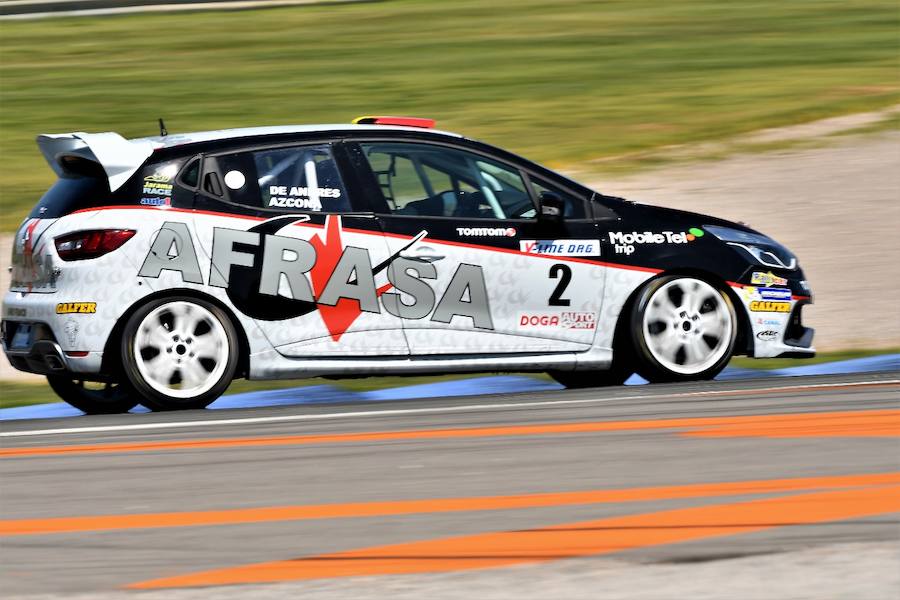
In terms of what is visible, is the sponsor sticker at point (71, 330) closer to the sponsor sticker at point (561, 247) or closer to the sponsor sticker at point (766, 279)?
the sponsor sticker at point (561, 247)

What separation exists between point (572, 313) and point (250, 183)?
1887 mm

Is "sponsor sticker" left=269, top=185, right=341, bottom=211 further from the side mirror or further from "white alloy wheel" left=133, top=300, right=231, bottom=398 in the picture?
the side mirror

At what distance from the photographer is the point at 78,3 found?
27359 mm

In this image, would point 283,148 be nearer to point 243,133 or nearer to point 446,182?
point 243,133

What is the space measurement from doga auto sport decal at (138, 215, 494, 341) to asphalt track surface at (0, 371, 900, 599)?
532 millimetres

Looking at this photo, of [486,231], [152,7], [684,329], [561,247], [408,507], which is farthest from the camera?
[152,7]

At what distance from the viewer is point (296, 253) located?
862cm

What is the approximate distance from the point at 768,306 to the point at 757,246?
355 mm

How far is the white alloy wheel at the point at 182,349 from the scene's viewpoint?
27.7 feet

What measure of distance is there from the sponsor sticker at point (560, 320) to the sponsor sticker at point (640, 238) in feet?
1.32

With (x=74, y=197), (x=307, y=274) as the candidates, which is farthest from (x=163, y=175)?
(x=307, y=274)

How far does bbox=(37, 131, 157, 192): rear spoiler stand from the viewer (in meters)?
8.51

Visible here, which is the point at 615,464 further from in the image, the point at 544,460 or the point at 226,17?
the point at 226,17

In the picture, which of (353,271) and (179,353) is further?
(353,271)
